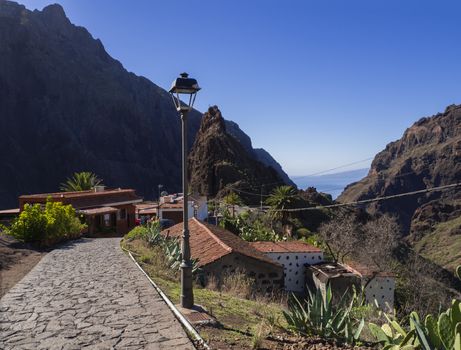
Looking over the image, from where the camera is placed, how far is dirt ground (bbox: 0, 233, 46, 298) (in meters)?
11.2

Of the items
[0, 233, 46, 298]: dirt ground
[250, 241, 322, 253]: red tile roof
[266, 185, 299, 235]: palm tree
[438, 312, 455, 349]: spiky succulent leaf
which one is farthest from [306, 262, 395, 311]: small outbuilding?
[438, 312, 455, 349]: spiky succulent leaf

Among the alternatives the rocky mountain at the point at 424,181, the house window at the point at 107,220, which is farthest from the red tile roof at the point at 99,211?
the rocky mountain at the point at 424,181

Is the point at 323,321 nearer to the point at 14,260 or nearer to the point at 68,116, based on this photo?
the point at 14,260

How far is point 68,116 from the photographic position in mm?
125000

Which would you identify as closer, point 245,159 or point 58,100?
point 245,159

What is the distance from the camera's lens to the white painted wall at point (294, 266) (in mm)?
26219

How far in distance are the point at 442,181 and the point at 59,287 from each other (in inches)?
6260

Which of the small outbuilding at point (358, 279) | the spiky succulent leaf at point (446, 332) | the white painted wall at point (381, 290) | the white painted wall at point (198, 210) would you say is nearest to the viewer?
the spiky succulent leaf at point (446, 332)

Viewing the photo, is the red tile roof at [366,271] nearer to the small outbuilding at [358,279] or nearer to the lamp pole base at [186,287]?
the small outbuilding at [358,279]

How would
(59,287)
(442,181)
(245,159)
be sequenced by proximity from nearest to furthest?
(59,287) < (245,159) < (442,181)

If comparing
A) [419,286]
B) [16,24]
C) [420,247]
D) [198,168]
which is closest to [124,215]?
[419,286]

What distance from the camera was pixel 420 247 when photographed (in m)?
104

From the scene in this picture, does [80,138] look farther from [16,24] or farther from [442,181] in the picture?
A: [442,181]

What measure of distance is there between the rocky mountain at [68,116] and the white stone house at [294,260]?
292 ft
